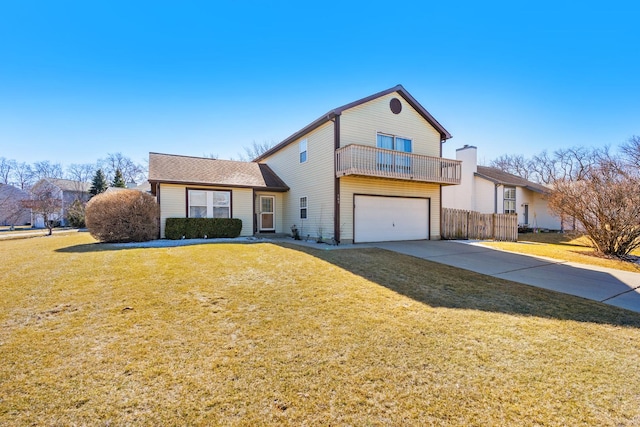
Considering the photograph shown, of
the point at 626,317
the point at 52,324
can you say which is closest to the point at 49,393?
the point at 52,324

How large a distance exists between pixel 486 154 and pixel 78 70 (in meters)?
52.7

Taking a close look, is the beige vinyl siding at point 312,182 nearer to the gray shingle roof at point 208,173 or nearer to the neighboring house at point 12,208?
the gray shingle roof at point 208,173

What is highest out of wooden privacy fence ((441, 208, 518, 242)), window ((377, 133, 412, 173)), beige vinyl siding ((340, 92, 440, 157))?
beige vinyl siding ((340, 92, 440, 157))

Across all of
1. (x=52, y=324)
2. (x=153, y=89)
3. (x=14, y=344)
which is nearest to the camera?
(x=14, y=344)

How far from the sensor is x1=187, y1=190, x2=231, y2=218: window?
47.9 feet

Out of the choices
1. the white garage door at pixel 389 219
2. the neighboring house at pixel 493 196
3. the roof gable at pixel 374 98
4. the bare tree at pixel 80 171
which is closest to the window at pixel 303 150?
the roof gable at pixel 374 98

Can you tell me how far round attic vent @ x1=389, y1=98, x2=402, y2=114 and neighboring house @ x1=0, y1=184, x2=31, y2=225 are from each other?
35.3 m

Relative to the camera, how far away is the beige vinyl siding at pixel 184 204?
13883 mm

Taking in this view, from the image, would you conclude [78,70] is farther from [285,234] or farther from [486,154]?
[486,154]

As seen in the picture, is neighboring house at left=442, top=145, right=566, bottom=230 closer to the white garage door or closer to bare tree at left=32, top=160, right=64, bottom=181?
the white garage door

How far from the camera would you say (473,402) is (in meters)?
2.54

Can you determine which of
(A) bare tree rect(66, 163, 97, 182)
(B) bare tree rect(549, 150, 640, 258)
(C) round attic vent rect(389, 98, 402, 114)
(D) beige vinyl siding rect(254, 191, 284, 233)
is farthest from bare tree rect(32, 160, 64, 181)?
(B) bare tree rect(549, 150, 640, 258)

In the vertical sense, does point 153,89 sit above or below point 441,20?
below

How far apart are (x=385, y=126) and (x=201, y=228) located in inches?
404
